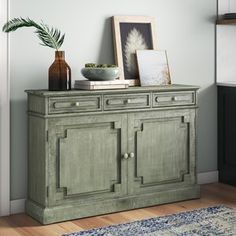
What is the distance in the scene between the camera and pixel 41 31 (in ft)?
11.4

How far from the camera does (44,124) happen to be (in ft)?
11.1

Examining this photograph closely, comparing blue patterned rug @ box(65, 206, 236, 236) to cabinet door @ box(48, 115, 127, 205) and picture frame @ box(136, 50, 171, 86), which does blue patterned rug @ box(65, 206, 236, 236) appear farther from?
picture frame @ box(136, 50, 171, 86)

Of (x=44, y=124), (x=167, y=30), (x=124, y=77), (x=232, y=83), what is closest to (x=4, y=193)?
(x=44, y=124)

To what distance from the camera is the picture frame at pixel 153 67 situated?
3.99 metres

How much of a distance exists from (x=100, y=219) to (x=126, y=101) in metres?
0.77

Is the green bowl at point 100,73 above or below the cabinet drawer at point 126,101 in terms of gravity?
above

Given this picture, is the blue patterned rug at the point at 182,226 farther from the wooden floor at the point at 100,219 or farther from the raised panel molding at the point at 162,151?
the raised panel molding at the point at 162,151

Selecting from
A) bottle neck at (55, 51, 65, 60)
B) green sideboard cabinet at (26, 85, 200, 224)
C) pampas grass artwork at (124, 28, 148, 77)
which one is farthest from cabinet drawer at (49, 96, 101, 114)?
pampas grass artwork at (124, 28, 148, 77)

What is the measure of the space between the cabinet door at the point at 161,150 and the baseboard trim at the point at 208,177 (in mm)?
439

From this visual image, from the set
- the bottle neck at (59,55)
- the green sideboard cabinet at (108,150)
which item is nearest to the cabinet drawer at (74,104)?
the green sideboard cabinet at (108,150)

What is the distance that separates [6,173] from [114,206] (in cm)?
73

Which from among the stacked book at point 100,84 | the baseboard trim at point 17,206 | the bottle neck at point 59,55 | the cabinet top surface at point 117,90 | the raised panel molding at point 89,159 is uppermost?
the bottle neck at point 59,55

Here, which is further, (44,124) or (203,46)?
(203,46)

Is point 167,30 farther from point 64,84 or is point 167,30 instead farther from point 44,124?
point 44,124
